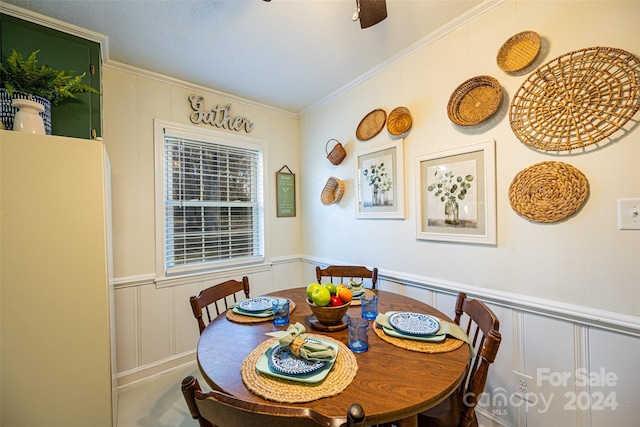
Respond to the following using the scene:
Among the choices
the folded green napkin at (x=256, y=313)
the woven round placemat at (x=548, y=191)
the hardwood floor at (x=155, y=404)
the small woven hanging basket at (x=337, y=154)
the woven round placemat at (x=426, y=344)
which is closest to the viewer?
the woven round placemat at (x=426, y=344)

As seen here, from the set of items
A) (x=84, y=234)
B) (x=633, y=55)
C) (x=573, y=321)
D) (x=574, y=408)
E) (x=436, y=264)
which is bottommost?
(x=574, y=408)

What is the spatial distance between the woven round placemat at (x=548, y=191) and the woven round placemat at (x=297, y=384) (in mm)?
1242

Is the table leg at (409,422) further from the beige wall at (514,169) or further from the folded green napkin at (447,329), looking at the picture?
the beige wall at (514,169)

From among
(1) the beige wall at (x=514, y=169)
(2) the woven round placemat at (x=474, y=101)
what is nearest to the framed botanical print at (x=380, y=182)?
(1) the beige wall at (x=514, y=169)

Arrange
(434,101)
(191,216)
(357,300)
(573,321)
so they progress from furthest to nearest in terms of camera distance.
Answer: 1. (191,216)
2. (434,101)
3. (357,300)
4. (573,321)

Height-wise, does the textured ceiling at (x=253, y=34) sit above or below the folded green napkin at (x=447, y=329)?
above

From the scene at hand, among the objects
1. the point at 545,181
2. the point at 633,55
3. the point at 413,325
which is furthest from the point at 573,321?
the point at 633,55

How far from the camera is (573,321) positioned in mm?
1312

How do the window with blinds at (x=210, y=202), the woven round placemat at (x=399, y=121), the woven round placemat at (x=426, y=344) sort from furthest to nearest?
the window with blinds at (x=210, y=202)
the woven round placemat at (x=399, y=121)
the woven round placemat at (x=426, y=344)

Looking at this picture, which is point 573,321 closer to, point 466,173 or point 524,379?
point 524,379

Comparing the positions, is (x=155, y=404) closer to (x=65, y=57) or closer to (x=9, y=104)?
(x=9, y=104)

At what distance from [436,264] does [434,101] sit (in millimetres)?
1154

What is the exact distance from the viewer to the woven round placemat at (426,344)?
3.40 ft

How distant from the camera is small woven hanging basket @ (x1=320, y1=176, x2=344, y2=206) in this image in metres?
2.57
